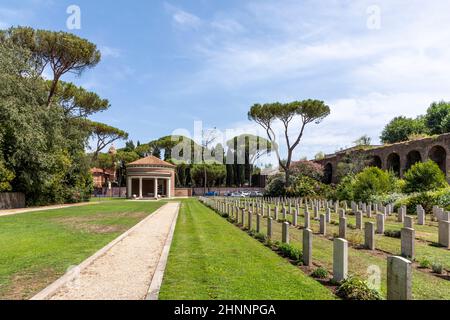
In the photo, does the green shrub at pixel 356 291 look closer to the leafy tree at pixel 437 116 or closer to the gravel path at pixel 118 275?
the gravel path at pixel 118 275

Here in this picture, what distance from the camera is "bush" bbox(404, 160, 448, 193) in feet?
85.8

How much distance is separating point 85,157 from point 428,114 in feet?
189

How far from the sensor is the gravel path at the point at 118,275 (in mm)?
6188

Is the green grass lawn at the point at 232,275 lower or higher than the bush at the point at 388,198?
lower

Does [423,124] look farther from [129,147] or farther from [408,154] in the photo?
[129,147]

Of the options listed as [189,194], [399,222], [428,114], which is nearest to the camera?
[399,222]

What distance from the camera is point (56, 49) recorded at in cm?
3434

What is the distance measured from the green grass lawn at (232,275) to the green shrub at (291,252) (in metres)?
0.30

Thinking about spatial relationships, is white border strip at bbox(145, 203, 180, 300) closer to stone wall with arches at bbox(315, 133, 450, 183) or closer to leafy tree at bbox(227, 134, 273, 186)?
stone wall with arches at bbox(315, 133, 450, 183)

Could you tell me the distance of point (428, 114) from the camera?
227 ft

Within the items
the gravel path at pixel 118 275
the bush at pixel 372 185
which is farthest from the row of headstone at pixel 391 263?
the bush at pixel 372 185

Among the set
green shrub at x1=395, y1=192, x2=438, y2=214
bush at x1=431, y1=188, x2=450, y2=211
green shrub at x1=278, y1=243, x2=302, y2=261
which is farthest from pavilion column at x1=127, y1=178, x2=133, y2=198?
green shrub at x1=278, y1=243, x2=302, y2=261
